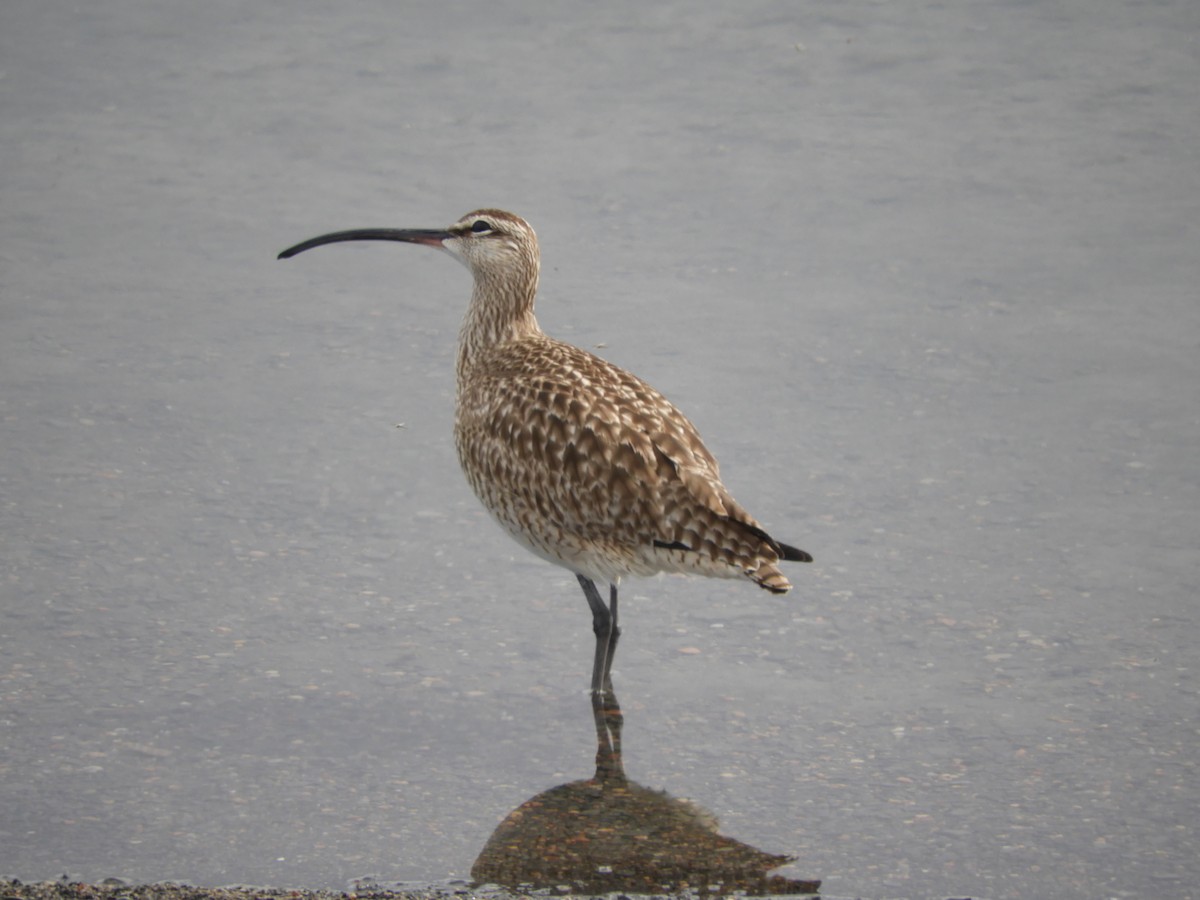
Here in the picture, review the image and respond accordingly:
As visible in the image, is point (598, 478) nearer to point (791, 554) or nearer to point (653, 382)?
point (791, 554)

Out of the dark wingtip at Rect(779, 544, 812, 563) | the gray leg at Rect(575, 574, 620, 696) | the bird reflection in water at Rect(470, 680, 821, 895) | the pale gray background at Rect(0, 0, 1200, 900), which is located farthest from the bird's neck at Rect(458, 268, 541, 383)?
the bird reflection in water at Rect(470, 680, 821, 895)

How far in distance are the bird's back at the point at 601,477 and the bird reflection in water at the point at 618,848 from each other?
0.78 m

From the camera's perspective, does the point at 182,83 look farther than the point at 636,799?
Yes

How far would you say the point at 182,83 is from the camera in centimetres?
1220

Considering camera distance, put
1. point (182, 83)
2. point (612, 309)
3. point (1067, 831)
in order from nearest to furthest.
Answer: point (1067, 831) → point (612, 309) → point (182, 83)

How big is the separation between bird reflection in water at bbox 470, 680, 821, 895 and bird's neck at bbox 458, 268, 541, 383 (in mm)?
1997

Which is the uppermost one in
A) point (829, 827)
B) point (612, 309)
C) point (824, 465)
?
point (612, 309)

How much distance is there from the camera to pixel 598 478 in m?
6.73

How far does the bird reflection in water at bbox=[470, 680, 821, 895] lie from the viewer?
19.1 ft

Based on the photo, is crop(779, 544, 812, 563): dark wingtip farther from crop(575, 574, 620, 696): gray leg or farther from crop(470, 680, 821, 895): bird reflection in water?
crop(470, 680, 821, 895): bird reflection in water

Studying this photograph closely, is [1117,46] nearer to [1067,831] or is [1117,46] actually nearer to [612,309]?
[612,309]

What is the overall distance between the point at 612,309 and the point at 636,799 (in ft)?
12.9

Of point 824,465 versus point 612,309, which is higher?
point 612,309

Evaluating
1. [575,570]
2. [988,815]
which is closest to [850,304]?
[575,570]
